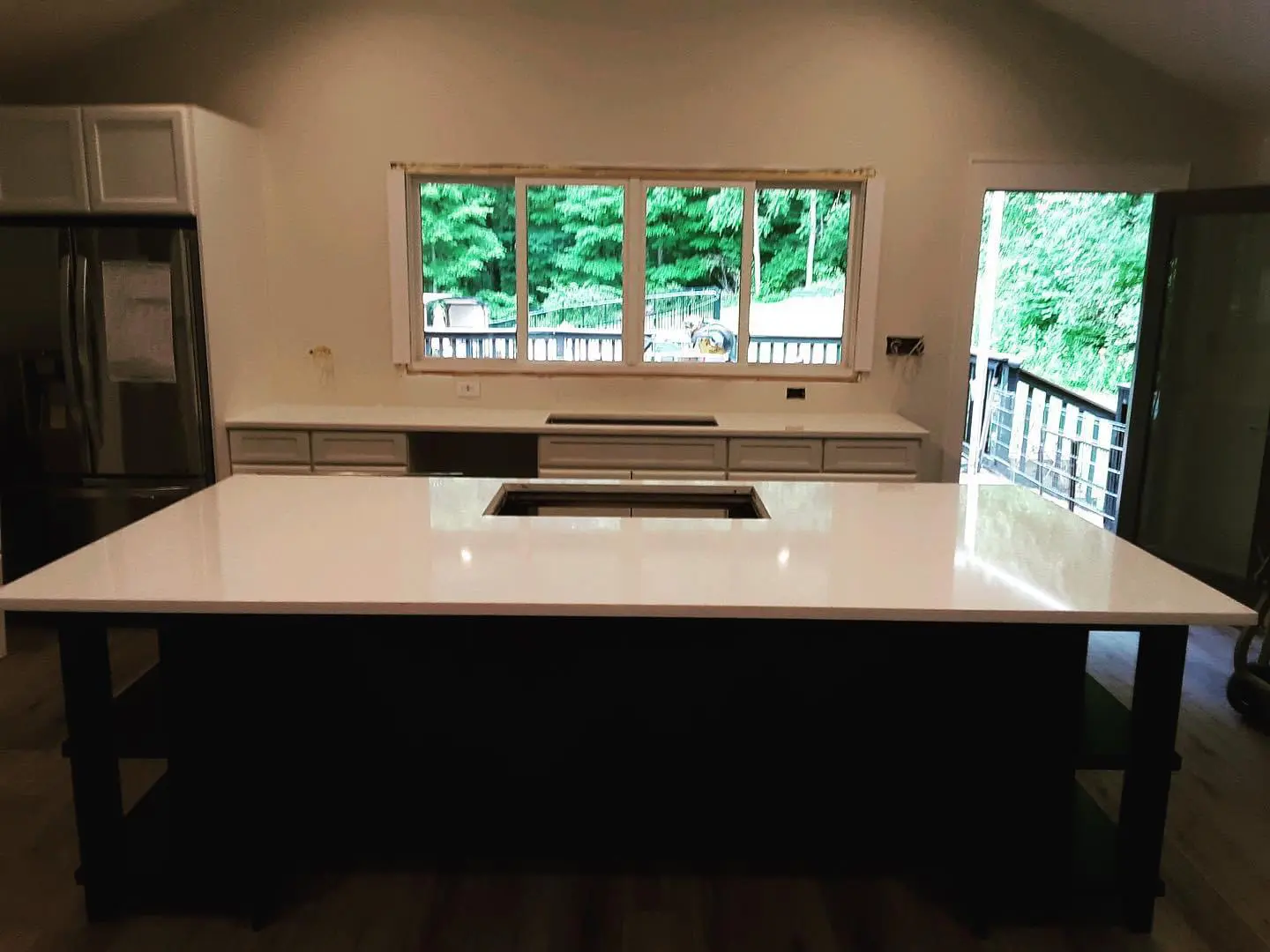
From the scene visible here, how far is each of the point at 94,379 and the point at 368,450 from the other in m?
1.12

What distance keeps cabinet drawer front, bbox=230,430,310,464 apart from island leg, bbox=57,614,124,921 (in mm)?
2007

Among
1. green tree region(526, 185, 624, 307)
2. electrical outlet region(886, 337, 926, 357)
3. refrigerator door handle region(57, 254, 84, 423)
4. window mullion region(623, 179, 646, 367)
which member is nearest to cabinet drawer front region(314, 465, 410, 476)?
refrigerator door handle region(57, 254, 84, 423)

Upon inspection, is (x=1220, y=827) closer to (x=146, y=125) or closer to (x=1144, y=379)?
(x=1144, y=379)

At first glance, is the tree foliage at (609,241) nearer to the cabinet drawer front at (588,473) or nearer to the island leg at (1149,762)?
the cabinet drawer front at (588,473)

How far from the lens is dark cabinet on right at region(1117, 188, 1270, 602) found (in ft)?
12.5

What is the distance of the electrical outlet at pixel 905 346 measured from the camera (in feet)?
13.9

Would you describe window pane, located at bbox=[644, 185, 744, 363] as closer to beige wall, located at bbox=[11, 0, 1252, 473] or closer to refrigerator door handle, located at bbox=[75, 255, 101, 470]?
beige wall, located at bbox=[11, 0, 1252, 473]

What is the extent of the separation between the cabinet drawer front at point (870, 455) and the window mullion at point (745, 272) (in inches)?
30.2

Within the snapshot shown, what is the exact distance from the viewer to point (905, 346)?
425 cm

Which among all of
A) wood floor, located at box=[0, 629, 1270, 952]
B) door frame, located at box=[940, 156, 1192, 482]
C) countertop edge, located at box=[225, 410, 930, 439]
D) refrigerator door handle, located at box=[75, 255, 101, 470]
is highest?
door frame, located at box=[940, 156, 1192, 482]

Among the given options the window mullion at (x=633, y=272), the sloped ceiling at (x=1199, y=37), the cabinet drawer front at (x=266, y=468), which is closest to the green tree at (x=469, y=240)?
the window mullion at (x=633, y=272)

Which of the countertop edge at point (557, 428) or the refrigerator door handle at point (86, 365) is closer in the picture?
the refrigerator door handle at point (86, 365)

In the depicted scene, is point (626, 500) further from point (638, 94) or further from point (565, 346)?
point (638, 94)

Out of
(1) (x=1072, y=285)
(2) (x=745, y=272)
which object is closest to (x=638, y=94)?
(2) (x=745, y=272)
